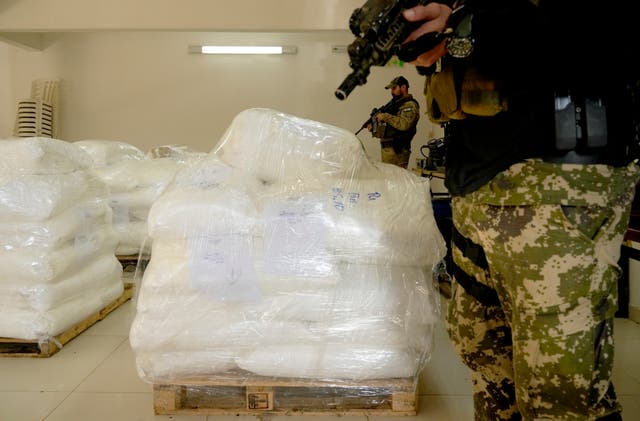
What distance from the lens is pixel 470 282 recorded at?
100cm

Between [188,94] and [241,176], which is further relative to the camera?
[188,94]

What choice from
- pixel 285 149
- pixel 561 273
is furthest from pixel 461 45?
pixel 285 149

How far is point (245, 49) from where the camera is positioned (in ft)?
20.4

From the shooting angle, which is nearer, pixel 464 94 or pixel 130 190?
pixel 464 94

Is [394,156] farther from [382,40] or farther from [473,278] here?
[382,40]

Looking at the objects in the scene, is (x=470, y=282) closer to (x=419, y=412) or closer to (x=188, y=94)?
(x=419, y=412)

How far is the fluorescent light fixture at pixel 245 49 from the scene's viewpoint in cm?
619

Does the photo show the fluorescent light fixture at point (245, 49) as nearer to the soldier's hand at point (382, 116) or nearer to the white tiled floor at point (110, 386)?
the soldier's hand at point (382, 116)

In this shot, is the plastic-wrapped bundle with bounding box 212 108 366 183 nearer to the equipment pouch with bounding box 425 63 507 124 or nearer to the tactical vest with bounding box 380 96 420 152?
the equipment pouch with bounding box 425 63 507 124

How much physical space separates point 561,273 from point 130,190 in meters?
3.16

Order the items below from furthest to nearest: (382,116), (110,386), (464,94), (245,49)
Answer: (245,49), (382,116), (110,386), (464,94)

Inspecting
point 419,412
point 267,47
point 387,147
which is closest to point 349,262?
point 419,412

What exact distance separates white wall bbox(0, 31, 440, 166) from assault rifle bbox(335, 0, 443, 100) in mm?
5458

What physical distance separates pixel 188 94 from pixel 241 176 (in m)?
5.08
